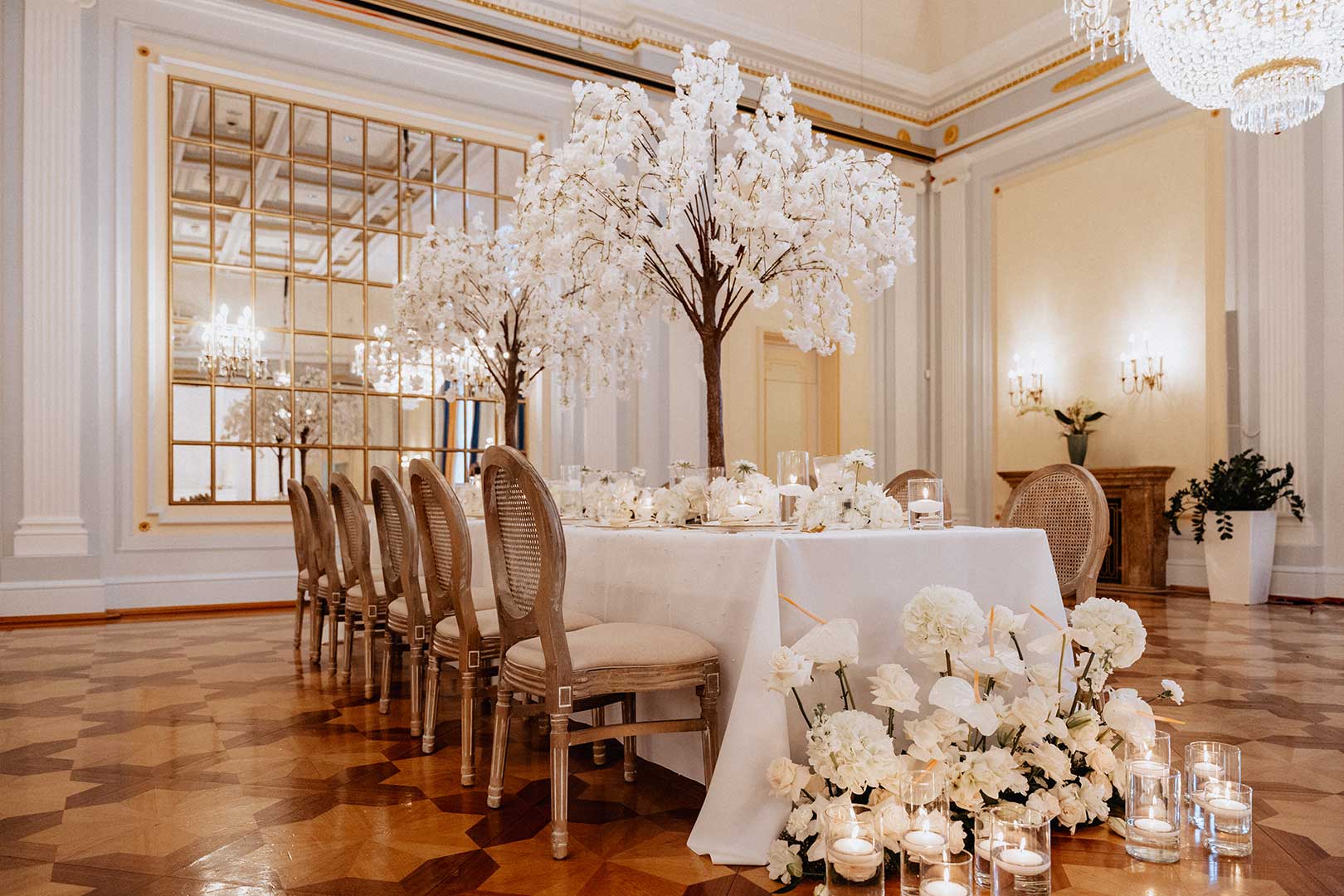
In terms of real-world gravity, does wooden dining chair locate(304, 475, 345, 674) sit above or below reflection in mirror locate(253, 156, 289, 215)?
below

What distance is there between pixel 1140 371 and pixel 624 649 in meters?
7.76

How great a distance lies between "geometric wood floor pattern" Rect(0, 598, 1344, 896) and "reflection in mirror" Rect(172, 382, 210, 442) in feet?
9.88

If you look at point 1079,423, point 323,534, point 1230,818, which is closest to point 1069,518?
point 1230,818

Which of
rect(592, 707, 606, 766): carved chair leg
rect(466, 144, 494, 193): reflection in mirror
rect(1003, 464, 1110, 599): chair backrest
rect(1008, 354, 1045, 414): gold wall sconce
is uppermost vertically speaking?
rect(466, 144, 494, 193): reflection in mirror

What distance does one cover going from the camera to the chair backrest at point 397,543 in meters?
3.22

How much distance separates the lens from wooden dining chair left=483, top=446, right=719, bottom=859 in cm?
219

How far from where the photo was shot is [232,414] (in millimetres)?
7152

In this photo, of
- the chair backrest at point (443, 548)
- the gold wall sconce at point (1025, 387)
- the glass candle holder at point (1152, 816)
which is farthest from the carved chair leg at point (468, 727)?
the gold wall sconce at point (1025, 387)

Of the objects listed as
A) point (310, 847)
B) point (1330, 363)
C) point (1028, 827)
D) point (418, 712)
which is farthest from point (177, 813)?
point (1330, 363)

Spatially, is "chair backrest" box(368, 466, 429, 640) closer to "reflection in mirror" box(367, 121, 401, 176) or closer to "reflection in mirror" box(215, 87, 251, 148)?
"reflection in mirror" box(215, 87, 251, 148)

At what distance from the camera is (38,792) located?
2602 mm

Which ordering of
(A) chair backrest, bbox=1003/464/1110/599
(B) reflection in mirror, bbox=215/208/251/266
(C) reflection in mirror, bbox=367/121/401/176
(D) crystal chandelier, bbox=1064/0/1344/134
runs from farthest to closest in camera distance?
(C) reflection in mirror, bbox=367/121/401/176, (B) reflection in mirror, bbox=215/208/251/266, (D) crystal chandelier, bbox=1064/0/1344/134, (A) chair backrest, bbox=1003/464/1110/599

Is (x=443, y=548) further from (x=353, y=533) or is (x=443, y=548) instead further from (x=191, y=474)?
(x=191, y=474)

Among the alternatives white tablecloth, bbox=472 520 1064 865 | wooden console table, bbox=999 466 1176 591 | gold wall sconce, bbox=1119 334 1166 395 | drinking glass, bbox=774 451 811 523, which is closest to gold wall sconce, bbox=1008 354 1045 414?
gold wall sconce, bbox=1119 334 1166 395
